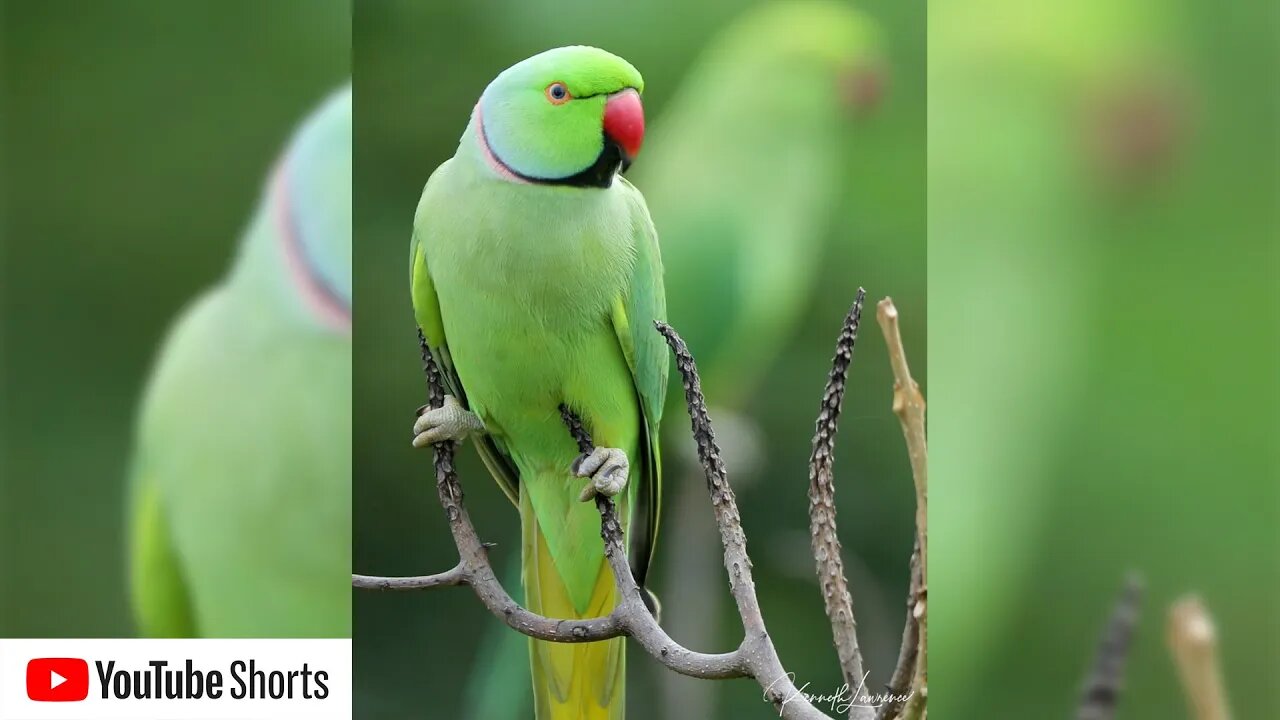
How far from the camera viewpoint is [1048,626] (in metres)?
2.06

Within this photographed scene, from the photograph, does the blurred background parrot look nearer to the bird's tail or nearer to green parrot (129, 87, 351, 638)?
the bird's tail

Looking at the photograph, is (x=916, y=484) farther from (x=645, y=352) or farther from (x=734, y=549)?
(x=645, y=352)

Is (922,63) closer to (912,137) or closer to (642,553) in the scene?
(912,137)

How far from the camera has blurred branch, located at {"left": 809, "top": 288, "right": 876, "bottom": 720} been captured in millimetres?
1600

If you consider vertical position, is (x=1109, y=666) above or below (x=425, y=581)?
above

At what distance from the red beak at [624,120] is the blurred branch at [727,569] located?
→ 29cm

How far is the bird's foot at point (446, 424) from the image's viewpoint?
1.80 m

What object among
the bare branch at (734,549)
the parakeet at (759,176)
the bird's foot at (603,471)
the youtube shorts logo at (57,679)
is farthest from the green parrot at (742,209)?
the youtube shorts logo at (57,679)

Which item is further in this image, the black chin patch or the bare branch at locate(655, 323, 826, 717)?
the black chin patch

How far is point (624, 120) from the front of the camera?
1.70 m

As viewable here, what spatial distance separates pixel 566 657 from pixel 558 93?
88 centimetres

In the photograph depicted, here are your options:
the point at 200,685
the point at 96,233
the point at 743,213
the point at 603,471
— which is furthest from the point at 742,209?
the point at 200,685

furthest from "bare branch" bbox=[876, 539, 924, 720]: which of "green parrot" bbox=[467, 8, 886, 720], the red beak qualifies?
the red beak

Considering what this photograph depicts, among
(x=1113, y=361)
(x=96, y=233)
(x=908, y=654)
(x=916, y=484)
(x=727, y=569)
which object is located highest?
Answer: (x=96, y=233)
